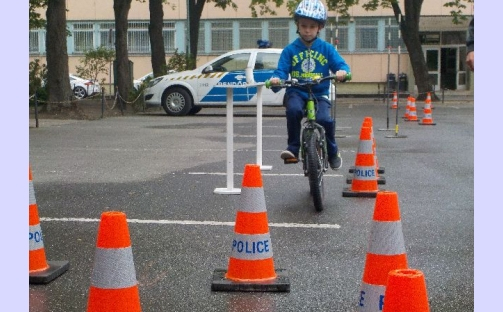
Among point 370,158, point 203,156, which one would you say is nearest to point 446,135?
point 203,156

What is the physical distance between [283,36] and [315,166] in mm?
45706

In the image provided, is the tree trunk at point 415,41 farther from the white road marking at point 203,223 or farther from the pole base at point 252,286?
the pole base at point 252,286

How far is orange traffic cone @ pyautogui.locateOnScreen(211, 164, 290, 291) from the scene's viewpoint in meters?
5.56

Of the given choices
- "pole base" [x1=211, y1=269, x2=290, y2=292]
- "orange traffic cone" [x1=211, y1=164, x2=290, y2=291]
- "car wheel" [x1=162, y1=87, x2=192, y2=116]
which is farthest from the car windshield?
"pole base" [x1=211, y1=269, x2=290, y2=292]

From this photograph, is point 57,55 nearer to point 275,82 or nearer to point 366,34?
point 275,82

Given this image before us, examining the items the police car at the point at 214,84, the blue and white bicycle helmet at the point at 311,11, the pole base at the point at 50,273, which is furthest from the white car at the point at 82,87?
the pole base at the point at 50,273

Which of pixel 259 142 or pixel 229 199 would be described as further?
pixel 259 142

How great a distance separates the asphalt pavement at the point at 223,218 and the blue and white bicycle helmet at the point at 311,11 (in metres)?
1.81

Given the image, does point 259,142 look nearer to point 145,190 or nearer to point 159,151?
point 145,190

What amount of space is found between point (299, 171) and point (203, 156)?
254 cm

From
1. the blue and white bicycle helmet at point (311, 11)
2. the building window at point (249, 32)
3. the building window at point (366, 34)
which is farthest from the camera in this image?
the building window at point (249, 32)

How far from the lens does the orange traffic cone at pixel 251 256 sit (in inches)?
219

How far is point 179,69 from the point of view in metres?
33.0

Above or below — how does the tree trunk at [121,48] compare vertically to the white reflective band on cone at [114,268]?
above
